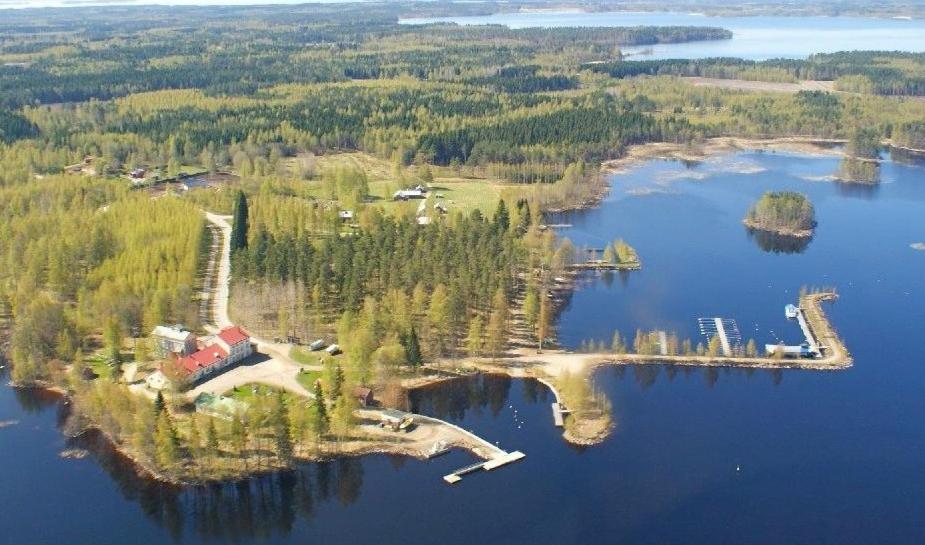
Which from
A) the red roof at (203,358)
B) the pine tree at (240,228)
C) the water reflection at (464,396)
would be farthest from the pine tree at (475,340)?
the pine tree at (240,228)

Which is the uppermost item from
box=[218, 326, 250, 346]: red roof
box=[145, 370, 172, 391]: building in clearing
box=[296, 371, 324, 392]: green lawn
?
box=[218, 326, 250, 346]: red roof

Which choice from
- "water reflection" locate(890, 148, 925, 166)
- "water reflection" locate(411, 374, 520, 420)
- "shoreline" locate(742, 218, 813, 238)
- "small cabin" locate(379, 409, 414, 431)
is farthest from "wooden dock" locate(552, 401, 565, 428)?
"water reflection" locate(890, 148, 925, 166)

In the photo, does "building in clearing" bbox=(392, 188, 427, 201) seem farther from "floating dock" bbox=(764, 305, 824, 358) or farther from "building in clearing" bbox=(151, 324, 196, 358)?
"floating dock" bbox=(764, 305, 824, 358)

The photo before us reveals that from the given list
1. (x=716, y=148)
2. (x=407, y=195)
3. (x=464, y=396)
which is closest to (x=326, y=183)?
(x=407, y=195)

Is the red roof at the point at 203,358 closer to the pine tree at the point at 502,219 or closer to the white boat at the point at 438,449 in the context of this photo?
the white boat at the point at 438,449

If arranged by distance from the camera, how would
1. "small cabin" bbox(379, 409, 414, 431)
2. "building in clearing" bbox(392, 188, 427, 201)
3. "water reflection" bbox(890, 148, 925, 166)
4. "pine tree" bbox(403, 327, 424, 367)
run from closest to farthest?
1. "small cabin" bbox(379, 409, 414, 431)
2. "pine tree" bbox(403, 327, 424, 367)
3. "building in clearing" bbox(392, 188, 427, 201)
4. "water reflection" bbox(890, 148, 925, 166)

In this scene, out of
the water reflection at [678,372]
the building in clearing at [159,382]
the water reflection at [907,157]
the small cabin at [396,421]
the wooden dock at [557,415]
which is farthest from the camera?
the water reflection at [907,157]
